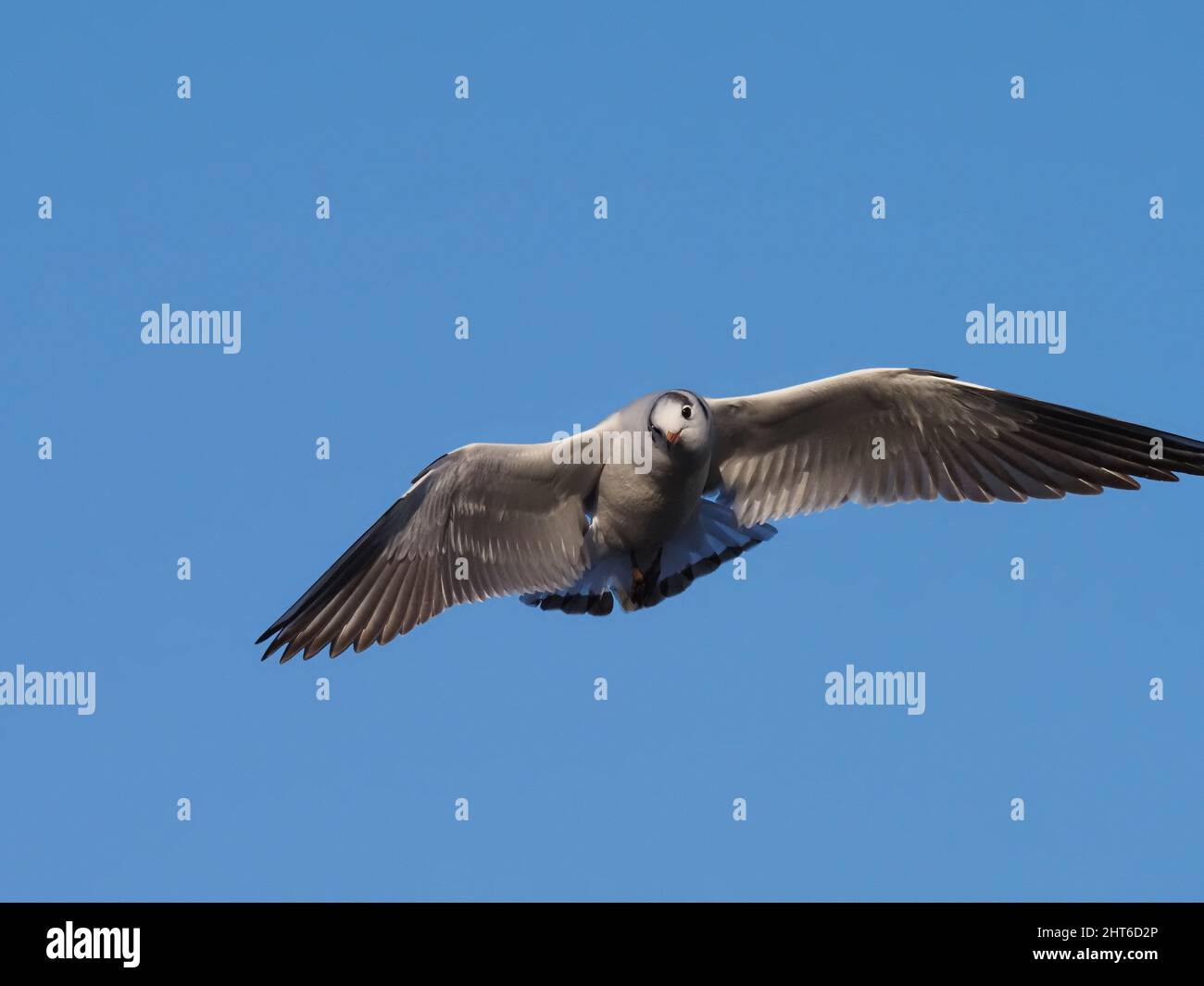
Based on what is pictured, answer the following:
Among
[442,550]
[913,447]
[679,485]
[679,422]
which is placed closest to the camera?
[679,422]

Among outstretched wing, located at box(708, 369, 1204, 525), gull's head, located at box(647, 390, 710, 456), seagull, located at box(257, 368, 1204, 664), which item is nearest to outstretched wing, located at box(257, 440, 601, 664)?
seagull, located at box(257, 368, 1204, 664)

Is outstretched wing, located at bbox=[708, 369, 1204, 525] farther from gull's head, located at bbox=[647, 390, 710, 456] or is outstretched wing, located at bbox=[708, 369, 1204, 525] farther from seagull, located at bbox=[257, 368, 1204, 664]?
gull's head, located at bbox=[647, 390, 710, 456]

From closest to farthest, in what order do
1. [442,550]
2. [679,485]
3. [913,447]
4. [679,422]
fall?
[679,422] → [679,485] → [913,447] → [442,550]

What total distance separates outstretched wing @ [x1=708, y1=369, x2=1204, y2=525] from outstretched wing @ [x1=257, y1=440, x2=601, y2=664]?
1.42 meters

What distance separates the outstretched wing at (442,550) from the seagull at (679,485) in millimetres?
13

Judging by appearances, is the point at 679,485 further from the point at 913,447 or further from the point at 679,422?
the point at 913,447

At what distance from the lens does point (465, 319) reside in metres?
14.0

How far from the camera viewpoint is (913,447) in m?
12.6

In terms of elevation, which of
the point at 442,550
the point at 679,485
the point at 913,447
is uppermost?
the point at 913,447

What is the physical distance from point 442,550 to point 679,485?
6.93ft

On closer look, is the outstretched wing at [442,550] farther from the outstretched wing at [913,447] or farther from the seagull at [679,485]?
the outstretched wing at [913,447]

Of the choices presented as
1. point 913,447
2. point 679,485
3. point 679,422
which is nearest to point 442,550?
point 679,485

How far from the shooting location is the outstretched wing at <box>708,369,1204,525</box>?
12180 millimetres

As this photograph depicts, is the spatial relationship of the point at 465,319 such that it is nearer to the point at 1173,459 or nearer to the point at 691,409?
the point at 691,409
